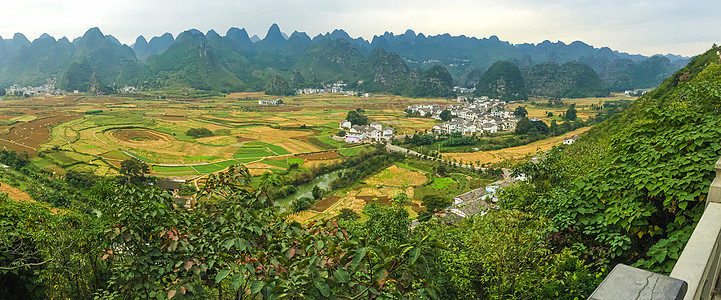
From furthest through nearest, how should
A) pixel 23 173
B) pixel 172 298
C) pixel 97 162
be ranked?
pixel 97 162 → pixel 23 173 → pixel 172 298

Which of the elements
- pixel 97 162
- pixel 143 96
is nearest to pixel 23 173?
pixel 97 162

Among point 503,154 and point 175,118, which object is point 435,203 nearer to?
point 503,154

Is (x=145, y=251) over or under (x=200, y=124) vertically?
over

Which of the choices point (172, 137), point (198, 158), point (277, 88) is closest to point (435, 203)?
point (198, 158)

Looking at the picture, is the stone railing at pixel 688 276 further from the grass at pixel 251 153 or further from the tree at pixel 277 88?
the tree at pixel 277 88

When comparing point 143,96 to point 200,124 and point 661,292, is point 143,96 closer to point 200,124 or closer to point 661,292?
point 200,124

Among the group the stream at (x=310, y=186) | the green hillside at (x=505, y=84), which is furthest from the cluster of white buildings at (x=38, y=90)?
the green hillside at (x=505, y=84)
